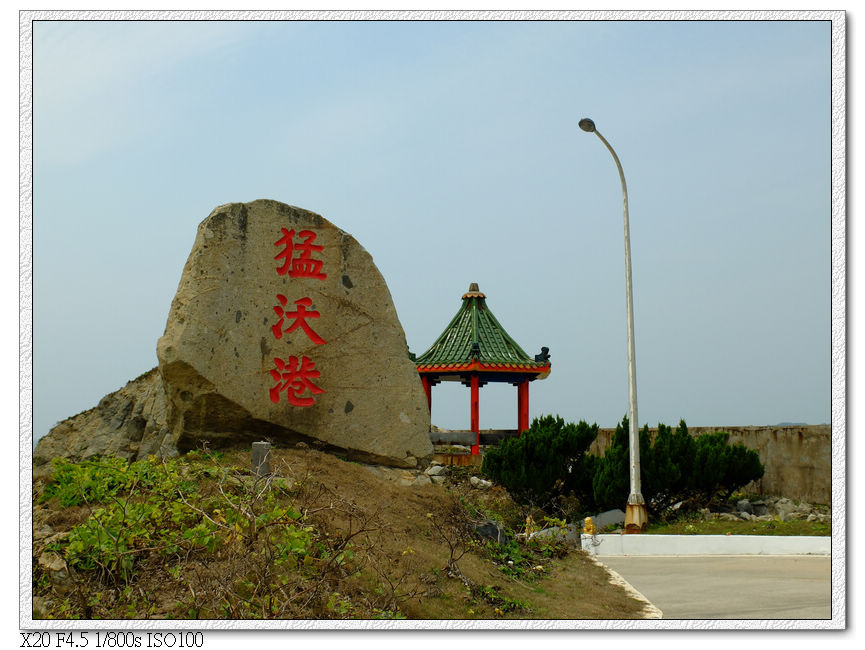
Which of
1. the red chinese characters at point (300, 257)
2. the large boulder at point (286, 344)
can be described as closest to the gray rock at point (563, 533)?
the large boulder at point (286, 344)

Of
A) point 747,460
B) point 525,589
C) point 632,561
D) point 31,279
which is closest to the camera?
point 31,279

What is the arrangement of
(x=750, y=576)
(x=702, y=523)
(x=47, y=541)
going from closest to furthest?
1. (x=47, y=541)
2. (x=750, y=576)
3. (x=702, y=523)

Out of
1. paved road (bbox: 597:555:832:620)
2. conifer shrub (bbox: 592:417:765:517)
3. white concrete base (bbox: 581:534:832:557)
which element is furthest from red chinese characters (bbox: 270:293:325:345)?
conifer shrub (bbox: 592:417:765:517)

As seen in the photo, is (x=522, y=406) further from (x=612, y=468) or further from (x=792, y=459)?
(x=792, y=459)

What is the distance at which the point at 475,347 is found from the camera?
48.0ft

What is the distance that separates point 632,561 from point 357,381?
3492 millimetres

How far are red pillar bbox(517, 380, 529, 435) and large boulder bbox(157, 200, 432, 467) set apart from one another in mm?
6980

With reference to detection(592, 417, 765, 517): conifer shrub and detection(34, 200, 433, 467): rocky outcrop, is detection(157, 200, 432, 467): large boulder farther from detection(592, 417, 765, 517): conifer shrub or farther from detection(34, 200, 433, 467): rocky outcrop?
detection(592, 417, 765, 517): conifer shrub

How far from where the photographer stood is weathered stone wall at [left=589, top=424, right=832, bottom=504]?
12469 millimetres

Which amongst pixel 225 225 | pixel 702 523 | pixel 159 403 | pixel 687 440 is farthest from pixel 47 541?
pixel 687 440

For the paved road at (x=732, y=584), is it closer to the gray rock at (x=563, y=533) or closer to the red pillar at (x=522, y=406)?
the gray rock at (x=563, y=533)

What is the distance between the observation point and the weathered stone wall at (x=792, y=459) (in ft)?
40.9

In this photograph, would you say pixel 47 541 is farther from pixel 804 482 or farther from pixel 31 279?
pixel 804 482

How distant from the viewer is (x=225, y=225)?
7.80 meters
